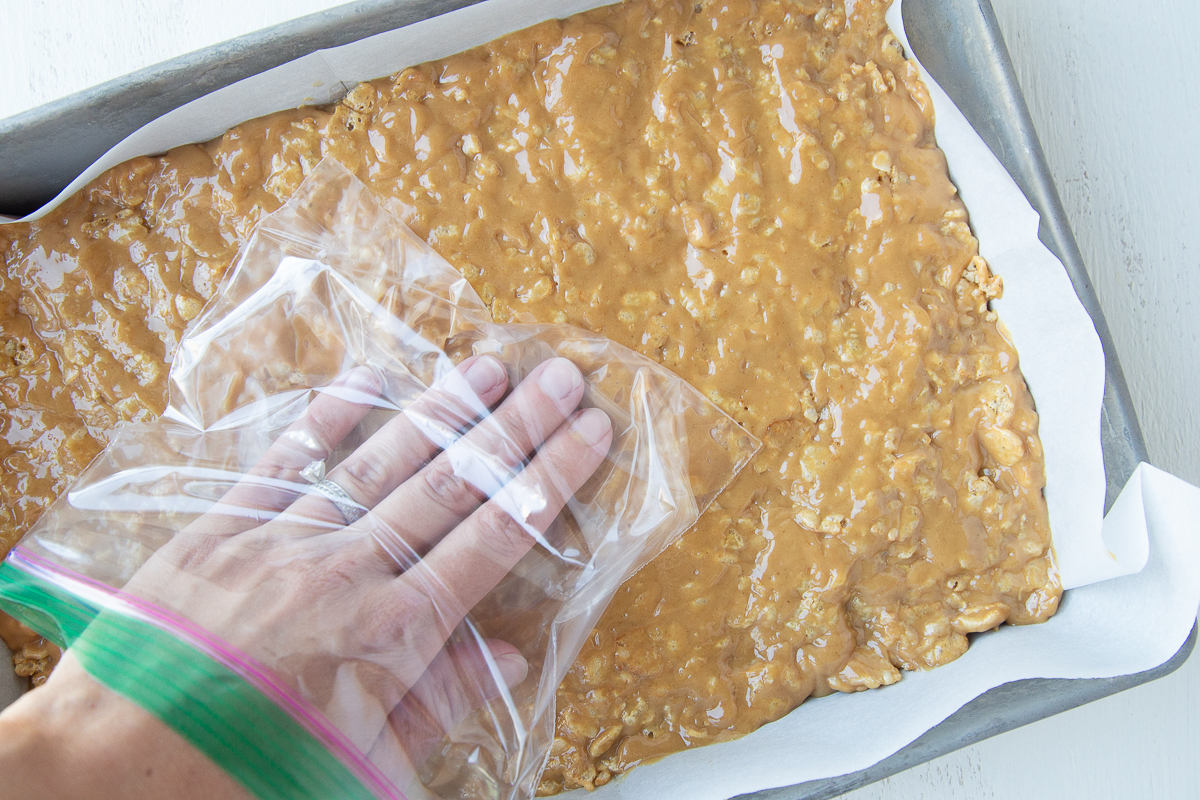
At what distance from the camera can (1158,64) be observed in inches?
45.0

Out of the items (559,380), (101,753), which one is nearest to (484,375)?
(559,380)

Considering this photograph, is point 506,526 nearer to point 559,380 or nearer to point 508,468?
point 508,468

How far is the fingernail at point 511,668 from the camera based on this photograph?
0.87m

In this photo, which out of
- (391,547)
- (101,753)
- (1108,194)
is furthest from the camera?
(1108,194)

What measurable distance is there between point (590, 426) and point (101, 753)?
1.82ft

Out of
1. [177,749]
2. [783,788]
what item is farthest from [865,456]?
[177,749]

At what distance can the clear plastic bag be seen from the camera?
2.59 feet

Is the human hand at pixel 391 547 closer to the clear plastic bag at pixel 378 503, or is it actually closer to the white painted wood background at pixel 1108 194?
the clear plastic bag at pixel 378 503

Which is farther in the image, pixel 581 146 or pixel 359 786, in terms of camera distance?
pixel 581 146

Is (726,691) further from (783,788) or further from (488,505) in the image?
(488,505)

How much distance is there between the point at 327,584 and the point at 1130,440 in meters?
0.94

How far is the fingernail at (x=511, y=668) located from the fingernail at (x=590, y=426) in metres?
0.26

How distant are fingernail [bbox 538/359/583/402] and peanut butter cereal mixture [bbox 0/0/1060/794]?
0.07 metres

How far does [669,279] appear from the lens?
0.93m
